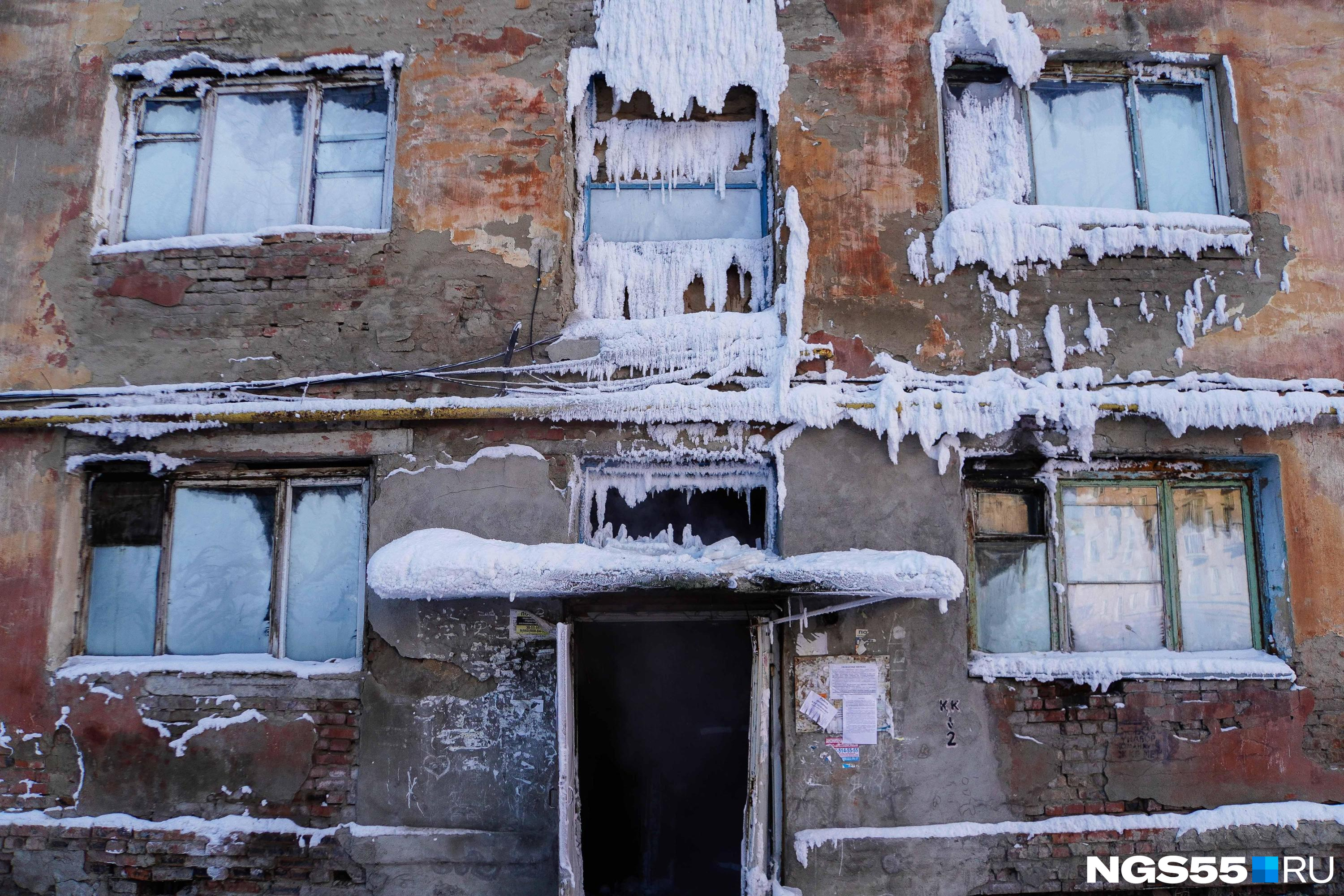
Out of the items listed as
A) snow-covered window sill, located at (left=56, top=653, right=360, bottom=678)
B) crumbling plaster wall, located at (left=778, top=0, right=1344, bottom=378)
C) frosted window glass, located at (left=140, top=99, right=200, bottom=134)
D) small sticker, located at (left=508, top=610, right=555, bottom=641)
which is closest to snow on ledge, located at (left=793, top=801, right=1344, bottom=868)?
small sticker, located at (left=508, top=610, right=555, bottom=641)

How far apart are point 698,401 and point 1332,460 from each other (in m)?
3.90

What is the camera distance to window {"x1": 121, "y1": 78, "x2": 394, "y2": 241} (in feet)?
19.1

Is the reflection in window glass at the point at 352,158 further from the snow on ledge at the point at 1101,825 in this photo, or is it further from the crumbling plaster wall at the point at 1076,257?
the snow on ledge at the point at 1101,825

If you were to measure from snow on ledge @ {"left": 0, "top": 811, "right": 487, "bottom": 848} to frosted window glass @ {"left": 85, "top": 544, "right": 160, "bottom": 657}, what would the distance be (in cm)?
96

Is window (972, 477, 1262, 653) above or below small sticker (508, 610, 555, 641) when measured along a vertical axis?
above

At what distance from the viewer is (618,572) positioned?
14.4ft

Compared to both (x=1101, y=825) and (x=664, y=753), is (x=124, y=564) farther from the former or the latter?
(x=1101, y=825)

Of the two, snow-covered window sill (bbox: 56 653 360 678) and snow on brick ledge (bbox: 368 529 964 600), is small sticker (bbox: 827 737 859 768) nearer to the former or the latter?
snow on brick ledge (bbox: 368 529 964 600)

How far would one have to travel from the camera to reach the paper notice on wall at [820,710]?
4980mm

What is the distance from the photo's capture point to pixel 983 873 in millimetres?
4906

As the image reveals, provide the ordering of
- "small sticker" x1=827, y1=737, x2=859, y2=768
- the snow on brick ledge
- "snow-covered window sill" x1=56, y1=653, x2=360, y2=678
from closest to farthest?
the snow on brick ledge
"small sticker" x1=827, y1=737, x2=859, y2=768
"snow-covered window sill" x1=56, y1=653, x2=360, y2=678

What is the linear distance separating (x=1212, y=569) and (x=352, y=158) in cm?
617

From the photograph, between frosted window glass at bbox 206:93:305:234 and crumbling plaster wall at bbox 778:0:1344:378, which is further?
frosted window glass at bbox 206:93:305:234

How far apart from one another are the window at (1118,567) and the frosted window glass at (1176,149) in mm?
1866
